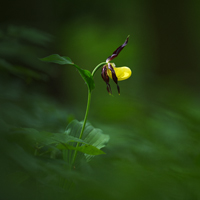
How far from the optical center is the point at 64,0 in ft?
9.12

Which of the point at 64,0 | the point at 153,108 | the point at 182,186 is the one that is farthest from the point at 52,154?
the point at 64,0

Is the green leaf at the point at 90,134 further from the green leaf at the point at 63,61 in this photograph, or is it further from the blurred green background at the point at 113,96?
the green leaf at the point at 63,61

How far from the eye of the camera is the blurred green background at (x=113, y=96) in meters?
0.20

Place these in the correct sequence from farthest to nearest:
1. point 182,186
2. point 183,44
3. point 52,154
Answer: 1. point 183,44
2. point 52,154
3. point 182,186

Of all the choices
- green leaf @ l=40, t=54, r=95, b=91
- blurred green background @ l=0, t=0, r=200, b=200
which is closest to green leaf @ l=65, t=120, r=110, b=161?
blurred green background @ l=0, t=0, r=200, b=200

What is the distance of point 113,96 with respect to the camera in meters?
0.82

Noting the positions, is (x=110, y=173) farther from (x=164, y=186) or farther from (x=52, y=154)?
(x=52, y=154)

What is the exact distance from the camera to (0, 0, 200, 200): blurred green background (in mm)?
198

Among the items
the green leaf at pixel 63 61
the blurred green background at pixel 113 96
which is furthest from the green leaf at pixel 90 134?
the green leaf at pixel 63 61

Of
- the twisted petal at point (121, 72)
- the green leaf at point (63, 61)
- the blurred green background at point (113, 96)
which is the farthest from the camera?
the twisted petal at point (121, 72)

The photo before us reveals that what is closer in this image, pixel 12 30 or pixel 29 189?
pixel 29 189

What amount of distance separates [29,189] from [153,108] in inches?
23.7

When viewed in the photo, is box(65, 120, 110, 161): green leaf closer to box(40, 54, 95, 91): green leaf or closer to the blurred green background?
the blurred green background

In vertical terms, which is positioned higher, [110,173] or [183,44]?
[183,44]
